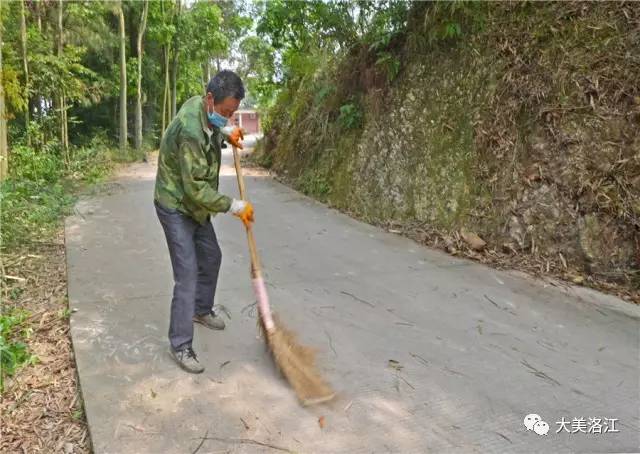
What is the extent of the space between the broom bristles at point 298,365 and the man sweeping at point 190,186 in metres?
0.49

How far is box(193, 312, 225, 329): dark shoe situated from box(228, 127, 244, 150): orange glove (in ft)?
4.24

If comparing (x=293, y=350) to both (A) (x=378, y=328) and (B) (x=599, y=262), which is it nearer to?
(A) (x=378, y=328)

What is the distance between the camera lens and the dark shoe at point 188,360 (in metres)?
3.18

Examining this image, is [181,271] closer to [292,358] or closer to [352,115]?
[292,358]

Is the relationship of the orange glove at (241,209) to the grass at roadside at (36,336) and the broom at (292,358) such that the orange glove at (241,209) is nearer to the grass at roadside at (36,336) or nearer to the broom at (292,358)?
the broom at (292,358)

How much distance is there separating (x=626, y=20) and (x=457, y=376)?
4.21 meters

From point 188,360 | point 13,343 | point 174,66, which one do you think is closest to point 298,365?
point 188,360

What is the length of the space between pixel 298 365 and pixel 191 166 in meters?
1.37

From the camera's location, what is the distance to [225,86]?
3.23 metres

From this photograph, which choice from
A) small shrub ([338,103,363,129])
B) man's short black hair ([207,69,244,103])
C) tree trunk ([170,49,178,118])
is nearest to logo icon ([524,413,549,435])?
man's short black hair ([207,69,244,103])

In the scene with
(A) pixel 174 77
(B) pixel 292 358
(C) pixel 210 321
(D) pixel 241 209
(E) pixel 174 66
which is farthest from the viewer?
(A) pixel 174 77

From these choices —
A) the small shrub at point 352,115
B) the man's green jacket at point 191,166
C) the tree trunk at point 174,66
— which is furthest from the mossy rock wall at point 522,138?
the tree trunk at point 174,66

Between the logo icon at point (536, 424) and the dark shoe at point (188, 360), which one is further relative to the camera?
the dark shoe at point (188, 360)

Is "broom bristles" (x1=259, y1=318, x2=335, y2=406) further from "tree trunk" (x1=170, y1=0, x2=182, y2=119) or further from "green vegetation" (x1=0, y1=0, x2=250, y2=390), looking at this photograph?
"tree trunk" (x1=170, y1=0, x2=182, y2=119)
